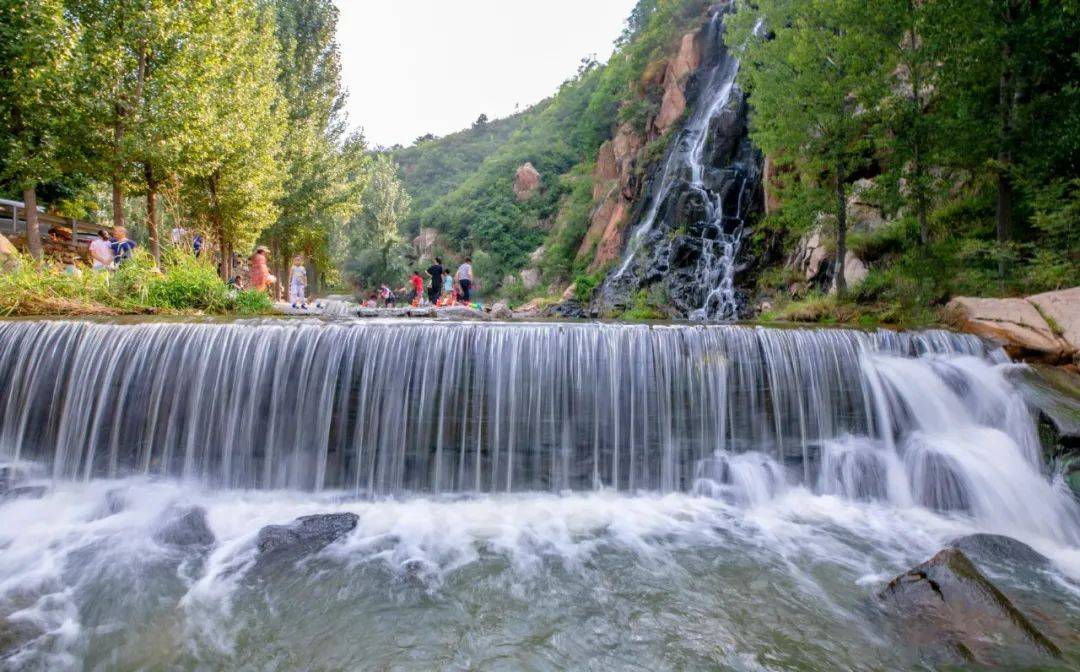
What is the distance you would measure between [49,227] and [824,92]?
23.5m

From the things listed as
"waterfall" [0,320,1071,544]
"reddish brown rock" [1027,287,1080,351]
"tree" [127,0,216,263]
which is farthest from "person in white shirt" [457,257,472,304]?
"reddish brown rock" [1027,287,1080,351]

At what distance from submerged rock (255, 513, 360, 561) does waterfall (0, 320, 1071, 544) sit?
3.06ft

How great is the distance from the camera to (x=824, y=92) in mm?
10938

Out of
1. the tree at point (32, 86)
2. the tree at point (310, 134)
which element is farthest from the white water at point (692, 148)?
the tree at point (32, 86)

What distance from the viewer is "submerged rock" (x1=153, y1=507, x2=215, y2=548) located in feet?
16.4

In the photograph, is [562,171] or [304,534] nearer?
[304,534]

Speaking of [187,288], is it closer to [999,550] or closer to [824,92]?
[999,550]

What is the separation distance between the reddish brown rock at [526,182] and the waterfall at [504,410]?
1443 inches

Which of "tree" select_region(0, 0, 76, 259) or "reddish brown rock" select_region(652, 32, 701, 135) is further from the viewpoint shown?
"reddish brown rock" select_region(652, 32, 701, 135)

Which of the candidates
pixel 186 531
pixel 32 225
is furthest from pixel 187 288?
pixel 186 531

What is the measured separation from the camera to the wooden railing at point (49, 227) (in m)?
16.2

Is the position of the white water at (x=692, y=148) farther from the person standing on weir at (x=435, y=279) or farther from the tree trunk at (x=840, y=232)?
the tree trunk at (x=840, y=232)

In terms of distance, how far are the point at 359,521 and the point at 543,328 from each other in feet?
11.1

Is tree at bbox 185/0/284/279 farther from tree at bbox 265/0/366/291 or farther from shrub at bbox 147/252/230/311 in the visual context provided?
shrub at bbox 147/252/230/311
